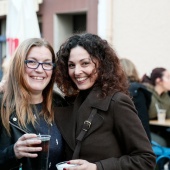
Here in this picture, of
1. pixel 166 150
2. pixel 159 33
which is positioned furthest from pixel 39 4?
pixel 166 150

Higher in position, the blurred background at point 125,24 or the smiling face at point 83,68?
the blurred background at point 125,24

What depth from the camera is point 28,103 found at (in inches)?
102

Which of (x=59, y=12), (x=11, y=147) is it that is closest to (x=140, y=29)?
(x=59, y=12)

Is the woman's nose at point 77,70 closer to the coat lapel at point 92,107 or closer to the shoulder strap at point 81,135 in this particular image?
the coat lapel at point 92,107

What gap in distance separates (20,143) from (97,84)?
0.59 meters

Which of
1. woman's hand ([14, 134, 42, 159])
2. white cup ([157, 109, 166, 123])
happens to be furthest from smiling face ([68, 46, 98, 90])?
white cup ([157, 109, 166, 123])

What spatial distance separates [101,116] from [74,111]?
0.80 feet

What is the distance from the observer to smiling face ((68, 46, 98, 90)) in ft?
7.95

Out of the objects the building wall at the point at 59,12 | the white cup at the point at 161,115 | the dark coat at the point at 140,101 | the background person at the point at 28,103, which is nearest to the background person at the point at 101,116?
the background person at the point at 28,103

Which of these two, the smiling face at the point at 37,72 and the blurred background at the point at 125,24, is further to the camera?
the blurred background at the point at 125,24

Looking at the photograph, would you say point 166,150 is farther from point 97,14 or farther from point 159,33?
point 97,14

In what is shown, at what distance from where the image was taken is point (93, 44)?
8.10 ft

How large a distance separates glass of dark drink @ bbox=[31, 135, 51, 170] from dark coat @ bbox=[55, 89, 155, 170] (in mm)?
235

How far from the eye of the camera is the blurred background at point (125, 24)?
6.89 meters
